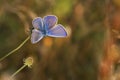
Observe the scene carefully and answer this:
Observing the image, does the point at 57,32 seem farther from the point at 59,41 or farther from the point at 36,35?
the point at 59,41

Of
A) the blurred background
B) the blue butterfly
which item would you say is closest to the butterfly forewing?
the blue butterfly

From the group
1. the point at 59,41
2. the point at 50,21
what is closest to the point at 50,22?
the point at 50,21

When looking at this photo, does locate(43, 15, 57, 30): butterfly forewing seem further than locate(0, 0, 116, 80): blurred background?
No

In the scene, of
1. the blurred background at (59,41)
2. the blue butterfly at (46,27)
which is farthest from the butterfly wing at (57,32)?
the blurred background at (59,41)

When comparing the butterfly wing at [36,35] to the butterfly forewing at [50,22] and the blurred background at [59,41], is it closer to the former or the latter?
the butterfly forewing at [50,22]

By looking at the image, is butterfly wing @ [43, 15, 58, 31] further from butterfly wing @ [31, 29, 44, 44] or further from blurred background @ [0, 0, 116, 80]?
blurred background @ [0, 0, 116, 80]

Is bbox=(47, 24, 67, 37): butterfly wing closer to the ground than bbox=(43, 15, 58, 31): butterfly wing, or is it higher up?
closer to the ground

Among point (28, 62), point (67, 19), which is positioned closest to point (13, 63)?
point (67, 19)
